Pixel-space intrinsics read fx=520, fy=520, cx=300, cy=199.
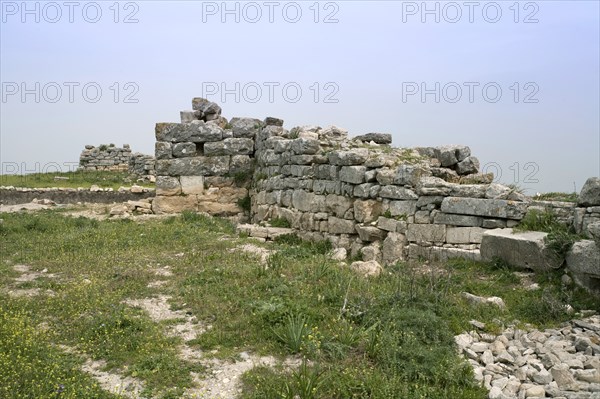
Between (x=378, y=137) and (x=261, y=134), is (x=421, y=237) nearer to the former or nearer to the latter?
(x=378, y=137)

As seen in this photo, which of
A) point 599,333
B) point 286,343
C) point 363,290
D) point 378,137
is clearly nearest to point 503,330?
point 599,333

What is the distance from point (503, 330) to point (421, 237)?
3433 mm

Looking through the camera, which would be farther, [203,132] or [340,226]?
[203,132]

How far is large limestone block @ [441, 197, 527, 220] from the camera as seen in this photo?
859 centimetres

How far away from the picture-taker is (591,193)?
749 centimetres

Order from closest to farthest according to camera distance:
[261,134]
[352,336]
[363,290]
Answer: [352,336]
[363,290]
[261,134]

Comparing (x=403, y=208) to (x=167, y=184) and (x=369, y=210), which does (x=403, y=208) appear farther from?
(x=167, y=184)

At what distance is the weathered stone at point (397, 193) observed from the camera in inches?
383

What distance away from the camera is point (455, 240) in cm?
909

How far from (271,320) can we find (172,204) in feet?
32.0

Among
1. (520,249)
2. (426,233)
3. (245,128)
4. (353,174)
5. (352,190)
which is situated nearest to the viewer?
(520,249)

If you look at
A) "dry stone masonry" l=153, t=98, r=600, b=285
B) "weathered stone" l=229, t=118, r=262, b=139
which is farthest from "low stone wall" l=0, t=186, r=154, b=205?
"weathered stone" l=229, t=118, r=262, b=139

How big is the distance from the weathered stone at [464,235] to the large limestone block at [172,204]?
843 centimetres

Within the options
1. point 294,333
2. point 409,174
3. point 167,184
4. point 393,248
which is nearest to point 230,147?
point 167,184
